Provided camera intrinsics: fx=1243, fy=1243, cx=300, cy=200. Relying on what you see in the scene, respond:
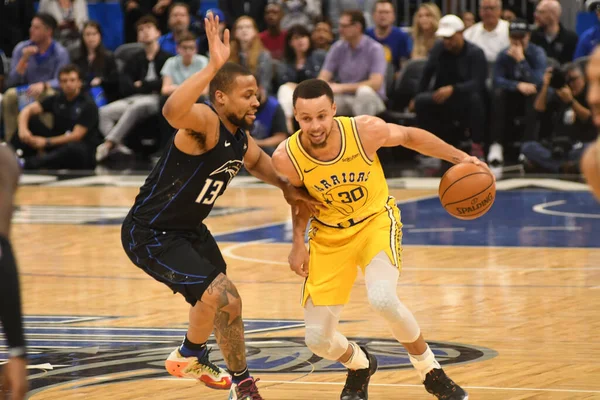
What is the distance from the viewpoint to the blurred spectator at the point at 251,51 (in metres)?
16.1

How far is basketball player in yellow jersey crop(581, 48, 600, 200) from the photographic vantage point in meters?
3.45

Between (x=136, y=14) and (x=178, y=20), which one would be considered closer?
(x=178, y=20)

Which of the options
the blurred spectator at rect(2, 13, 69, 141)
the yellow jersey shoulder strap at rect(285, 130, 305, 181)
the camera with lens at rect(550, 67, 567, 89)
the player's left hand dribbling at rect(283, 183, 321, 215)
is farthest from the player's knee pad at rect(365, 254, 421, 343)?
the blurred spectator at rect(2, 13, 69, 141)

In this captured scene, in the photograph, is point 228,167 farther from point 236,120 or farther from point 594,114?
point 594,114

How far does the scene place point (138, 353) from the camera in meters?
7.08

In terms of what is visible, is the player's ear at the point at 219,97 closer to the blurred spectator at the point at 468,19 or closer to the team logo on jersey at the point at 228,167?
the team logo on jersey at the point at 228,167

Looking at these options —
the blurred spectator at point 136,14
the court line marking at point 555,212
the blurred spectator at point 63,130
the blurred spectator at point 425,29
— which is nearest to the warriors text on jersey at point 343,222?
the court line marking at point 555,212

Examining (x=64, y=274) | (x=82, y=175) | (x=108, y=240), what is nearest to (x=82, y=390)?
(x=64, y=274)

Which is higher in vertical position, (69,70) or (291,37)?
(291,37)

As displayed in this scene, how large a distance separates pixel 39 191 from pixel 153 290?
6.56 meters

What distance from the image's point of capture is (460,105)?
15.5m

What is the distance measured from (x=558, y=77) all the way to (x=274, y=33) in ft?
14.6

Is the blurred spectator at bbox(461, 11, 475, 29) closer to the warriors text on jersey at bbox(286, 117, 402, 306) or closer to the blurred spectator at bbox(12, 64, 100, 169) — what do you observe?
the blurred spectator at bbox(12, 64, 100, 169)

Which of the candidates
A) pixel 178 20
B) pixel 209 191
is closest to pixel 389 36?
pixel 178 20
